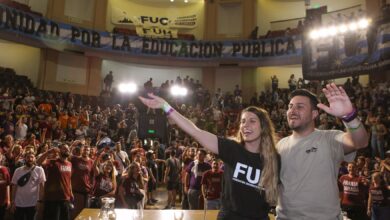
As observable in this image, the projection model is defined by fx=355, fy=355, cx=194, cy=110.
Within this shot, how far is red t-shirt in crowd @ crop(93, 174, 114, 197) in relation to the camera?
685 centimetres

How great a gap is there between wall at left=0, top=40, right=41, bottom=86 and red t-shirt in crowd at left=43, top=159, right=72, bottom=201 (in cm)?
1457

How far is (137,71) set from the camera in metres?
23.6

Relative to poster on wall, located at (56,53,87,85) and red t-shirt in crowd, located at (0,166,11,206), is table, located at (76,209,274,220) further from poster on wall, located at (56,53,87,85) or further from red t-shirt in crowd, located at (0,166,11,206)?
poster on wall, located at (56,53,87,85)

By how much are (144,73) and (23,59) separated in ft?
24.2

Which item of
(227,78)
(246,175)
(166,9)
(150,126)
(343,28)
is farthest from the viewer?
(166,9)

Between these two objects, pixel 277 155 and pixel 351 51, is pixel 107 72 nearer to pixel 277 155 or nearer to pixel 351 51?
pixel 351 51

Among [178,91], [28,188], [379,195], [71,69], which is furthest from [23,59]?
[379,195]

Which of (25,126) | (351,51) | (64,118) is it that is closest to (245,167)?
(25,126)

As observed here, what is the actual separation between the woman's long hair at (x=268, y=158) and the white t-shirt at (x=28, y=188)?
478 centimetres

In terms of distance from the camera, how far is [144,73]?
23.7 m

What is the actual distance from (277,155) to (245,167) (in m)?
0.29

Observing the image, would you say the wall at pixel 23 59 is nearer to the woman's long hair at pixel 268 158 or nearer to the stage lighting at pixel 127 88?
the stage lighting at pixel 127 88

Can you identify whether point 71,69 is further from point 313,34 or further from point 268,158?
point 268,158

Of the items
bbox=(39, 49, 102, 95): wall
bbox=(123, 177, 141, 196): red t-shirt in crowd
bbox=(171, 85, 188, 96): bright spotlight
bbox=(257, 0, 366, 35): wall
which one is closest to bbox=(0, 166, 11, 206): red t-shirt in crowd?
bbox=(123, 177, 141, 196): red t-shirt in crowd
